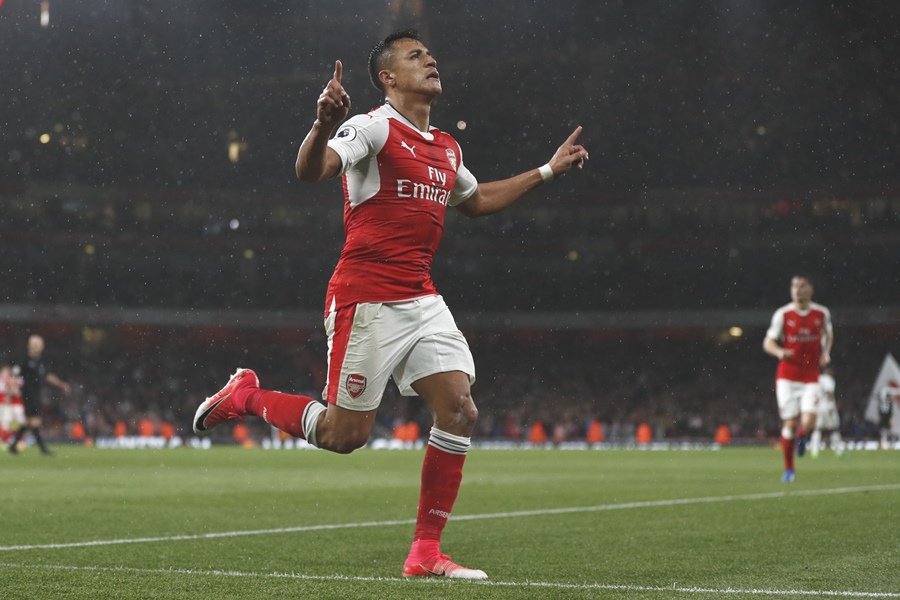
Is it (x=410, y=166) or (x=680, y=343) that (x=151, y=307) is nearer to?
(x=680, y=343)

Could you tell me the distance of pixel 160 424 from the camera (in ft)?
123

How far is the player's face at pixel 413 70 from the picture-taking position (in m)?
5.10

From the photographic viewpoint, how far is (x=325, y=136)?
433 cm

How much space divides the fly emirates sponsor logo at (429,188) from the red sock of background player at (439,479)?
99 cm

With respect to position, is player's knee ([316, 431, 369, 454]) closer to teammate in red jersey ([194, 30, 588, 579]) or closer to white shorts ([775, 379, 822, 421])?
teammate in red jersey ([194, 30, 588, 579])

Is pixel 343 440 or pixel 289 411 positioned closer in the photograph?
pixel 343 440

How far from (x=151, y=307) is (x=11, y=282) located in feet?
16.8

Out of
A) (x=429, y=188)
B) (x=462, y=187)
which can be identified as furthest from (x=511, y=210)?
(x=429, y=188)

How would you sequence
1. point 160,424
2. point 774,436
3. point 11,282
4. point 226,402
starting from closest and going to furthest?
1. point 226,402
2. point 774,436
3. point 160,424
4. point 11,282

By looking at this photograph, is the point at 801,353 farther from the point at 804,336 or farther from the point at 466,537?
the point at 466,537

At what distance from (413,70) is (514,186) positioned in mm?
837

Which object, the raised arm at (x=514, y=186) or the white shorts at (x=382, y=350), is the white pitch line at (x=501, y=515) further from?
the raised arm at (x=514, y=186)

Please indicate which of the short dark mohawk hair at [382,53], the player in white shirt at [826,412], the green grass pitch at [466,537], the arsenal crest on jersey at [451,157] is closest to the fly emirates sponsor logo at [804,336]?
the green grass pitch at [466,537]

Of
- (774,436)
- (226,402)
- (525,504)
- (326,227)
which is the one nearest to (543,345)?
(326,227)
